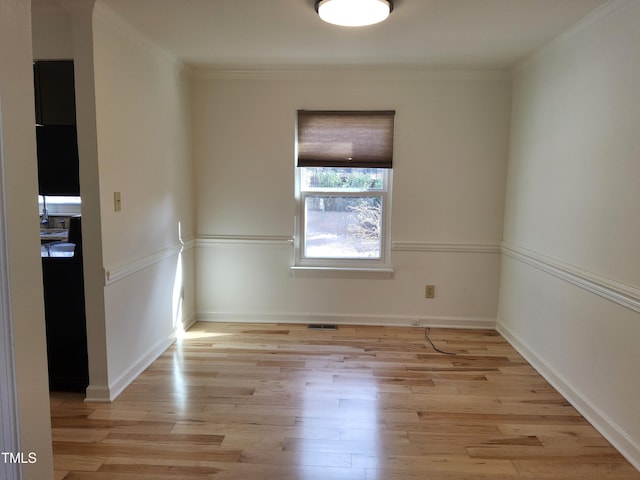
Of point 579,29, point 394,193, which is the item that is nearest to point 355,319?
point 394,193

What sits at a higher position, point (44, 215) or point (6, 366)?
point (44, 215)

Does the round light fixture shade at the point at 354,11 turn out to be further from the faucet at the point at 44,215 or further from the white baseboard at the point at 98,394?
the white baseboard at the point at 98,394

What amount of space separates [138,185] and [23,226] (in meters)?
1.86

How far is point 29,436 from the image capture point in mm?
1097

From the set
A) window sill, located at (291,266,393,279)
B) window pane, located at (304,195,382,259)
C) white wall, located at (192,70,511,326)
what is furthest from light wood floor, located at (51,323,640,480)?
window pane, located at (304,195,382,259)

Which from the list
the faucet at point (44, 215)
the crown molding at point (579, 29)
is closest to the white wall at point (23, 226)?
the faucet at point (44, 215)

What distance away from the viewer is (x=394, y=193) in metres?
3.76

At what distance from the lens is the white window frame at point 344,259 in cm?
384

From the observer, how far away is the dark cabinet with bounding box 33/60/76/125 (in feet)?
8.05

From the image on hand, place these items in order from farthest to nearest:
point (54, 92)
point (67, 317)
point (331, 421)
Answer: point (67, 317)
point (54, 92)
point (331, 421)

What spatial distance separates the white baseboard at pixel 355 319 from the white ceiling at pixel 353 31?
217 centimetres

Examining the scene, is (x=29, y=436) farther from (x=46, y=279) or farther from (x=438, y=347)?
(x=438, y=347)

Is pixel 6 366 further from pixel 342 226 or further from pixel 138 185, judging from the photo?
pixel 342 226

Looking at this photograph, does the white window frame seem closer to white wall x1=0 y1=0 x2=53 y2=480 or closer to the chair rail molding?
the chair rail molding
